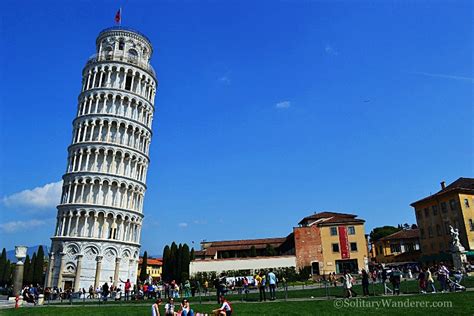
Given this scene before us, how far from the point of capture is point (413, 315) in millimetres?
14336

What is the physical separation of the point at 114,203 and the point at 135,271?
35.2 feet

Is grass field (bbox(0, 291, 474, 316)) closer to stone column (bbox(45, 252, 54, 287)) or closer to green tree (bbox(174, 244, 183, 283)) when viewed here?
stone column (bbox(45, 252, 54, 287))

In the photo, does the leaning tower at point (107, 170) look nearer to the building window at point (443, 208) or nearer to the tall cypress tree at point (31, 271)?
the tall cypress tree at point (31, 271)

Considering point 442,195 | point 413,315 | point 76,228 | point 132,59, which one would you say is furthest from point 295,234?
point 413,315

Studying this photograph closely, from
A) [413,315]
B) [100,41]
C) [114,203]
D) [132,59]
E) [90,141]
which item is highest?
[100,41]

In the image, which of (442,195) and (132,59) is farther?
(132,59)

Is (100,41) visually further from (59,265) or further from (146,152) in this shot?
(59,265)

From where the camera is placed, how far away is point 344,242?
55031mm

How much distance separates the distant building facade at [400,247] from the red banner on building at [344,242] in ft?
79.7

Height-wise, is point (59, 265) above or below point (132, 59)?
below

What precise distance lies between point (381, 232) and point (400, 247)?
2528 centimetres

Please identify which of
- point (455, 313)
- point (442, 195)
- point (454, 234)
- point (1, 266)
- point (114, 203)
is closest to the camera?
point (455, 313)

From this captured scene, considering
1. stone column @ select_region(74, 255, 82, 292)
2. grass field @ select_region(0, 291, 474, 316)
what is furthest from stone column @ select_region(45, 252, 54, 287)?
grass field @ select_region(0, 291, 474, 316)

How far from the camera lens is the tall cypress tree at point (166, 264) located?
67438 millimetres
